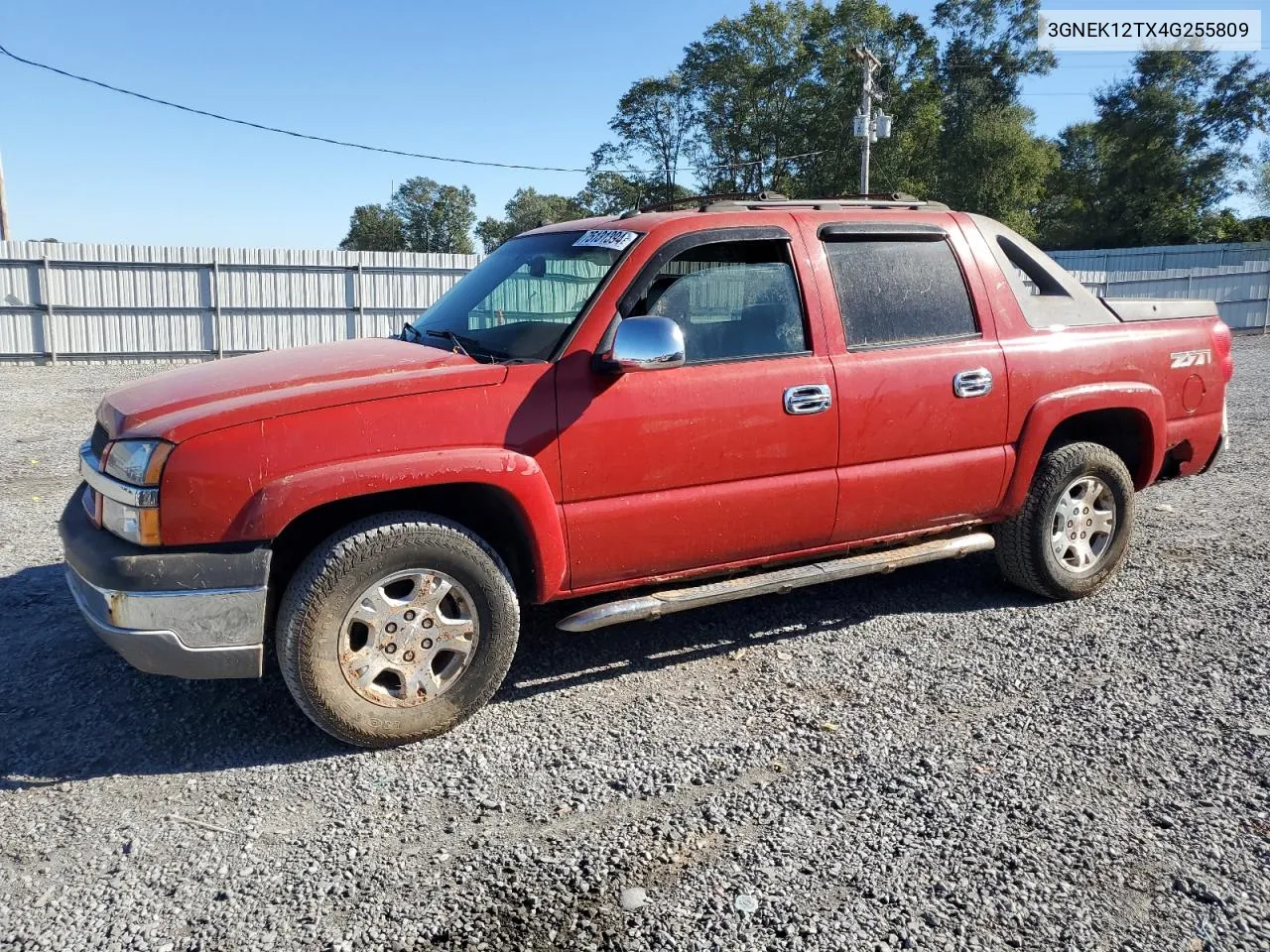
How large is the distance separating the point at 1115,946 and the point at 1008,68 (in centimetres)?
6027

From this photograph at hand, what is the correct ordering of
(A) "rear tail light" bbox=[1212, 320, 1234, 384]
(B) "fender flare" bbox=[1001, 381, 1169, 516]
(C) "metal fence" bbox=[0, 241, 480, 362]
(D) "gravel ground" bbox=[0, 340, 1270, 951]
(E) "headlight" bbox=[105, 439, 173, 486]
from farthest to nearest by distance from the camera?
(C) "metal fence" bbox=[0, 241, 480, 362] < (A) "rear tail light" bbox=[1212, 320, 1234, 384] < (B) "fender flare" bbox=[1001, 381, 1169, 516] < (E) "headlight" bbox=[105, 439, 173, 486] < (D) "gravel ground" bbox=[0, 340, 1270, 951]

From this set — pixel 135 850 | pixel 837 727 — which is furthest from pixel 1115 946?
pixel 135 850

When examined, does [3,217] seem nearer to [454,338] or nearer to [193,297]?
[193,297]

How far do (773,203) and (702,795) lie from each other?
2682mm

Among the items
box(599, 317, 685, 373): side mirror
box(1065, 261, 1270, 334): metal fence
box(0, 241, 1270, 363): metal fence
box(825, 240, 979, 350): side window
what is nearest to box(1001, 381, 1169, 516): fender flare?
box(825, 240, 979, 350): side window

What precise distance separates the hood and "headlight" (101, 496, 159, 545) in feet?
0.81

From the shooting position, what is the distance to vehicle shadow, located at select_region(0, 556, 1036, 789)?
350 cm

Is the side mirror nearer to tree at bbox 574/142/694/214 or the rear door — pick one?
the rear door

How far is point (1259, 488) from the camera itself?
25.2 feet

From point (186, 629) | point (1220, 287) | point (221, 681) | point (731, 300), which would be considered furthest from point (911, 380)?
point (1220, 287)

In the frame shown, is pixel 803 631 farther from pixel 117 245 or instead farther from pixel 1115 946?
pixel 117 245

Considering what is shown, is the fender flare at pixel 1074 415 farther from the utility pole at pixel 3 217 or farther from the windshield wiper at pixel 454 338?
the utility pole at pixel 3 217

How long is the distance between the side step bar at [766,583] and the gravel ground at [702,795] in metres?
0.38

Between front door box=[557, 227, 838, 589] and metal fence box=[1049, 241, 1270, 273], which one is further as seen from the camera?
metal fence box=[1049, 241, 1270, 273]
